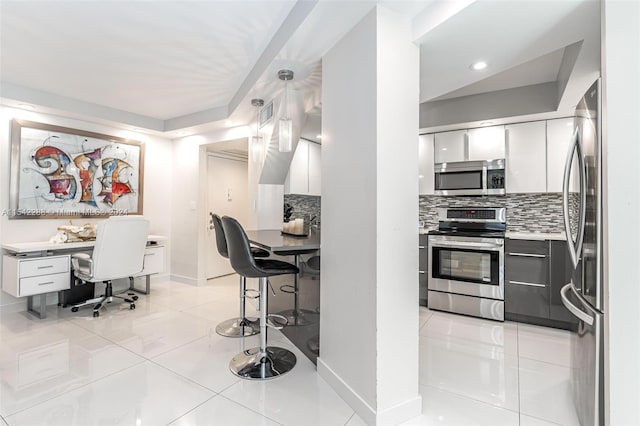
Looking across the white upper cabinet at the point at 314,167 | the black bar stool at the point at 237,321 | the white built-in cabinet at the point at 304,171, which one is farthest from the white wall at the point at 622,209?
the white upper cabinet at the point at 314,167

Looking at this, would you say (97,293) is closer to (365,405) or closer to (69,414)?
(69,414)

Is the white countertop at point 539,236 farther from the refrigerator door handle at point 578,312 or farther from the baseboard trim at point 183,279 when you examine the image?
the baseboard trim at point 183,279

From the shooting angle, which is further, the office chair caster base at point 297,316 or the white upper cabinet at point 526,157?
the white upper cabinet at point 526,157

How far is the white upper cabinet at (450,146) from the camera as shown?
11.9ft

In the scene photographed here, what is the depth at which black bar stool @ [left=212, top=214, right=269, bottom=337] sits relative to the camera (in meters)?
2.76

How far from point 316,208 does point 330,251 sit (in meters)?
2.45

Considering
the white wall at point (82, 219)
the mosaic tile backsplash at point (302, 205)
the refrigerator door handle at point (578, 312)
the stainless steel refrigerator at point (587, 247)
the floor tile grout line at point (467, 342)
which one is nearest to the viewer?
the stainless steel refrigerator at point (587, 247)

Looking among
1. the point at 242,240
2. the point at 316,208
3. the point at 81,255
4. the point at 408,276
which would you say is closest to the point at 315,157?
the point at 316,208

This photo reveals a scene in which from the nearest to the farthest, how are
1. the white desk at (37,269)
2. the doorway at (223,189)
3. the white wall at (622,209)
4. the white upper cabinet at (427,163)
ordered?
1. the white wall at (622,209)
2. the white desk at (37,269)
3. the white upper cabinet at (427,163)
4. the doorway at (223,189)

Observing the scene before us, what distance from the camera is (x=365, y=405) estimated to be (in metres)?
1.66

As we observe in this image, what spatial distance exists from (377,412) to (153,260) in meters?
3.56

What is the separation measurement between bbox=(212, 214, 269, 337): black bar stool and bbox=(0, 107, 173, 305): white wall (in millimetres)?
2398

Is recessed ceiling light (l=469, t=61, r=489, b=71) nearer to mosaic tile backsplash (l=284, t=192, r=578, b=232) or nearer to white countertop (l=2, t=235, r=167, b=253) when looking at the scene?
mosaic tile backsplash (l=284, t=192, r=578, b=232)

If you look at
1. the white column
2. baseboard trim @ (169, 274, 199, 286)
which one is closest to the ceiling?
the white column
